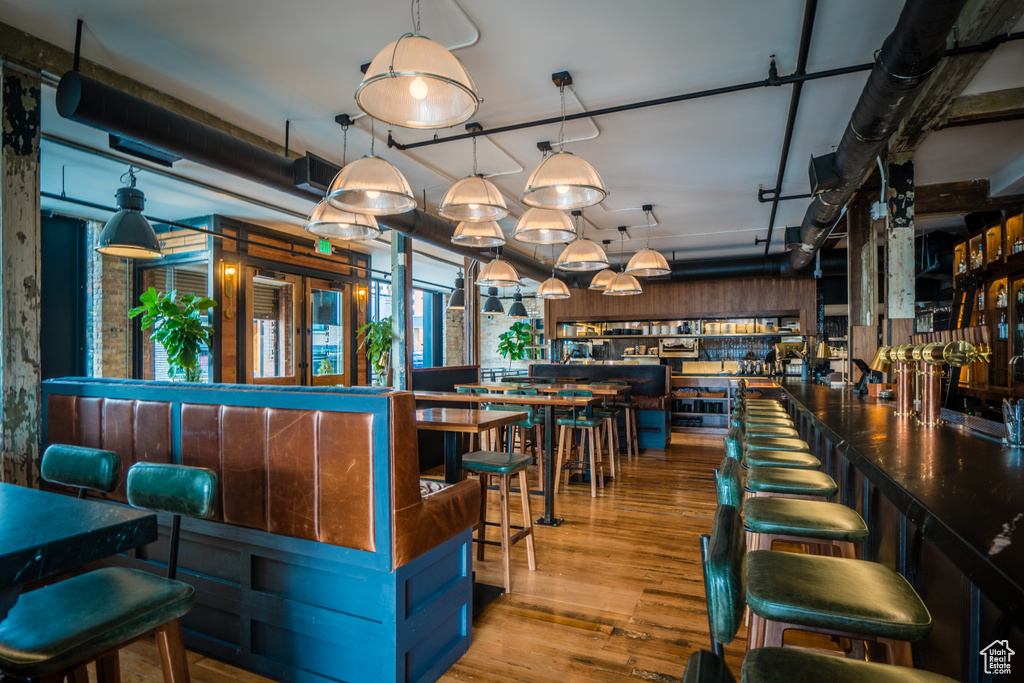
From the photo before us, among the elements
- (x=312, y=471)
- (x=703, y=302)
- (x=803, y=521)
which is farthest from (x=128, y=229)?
(x=703, y=302)

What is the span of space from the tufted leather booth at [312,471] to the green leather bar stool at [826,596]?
1.26m

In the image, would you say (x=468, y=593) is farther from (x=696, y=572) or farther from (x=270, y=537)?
(x=696, y=572)

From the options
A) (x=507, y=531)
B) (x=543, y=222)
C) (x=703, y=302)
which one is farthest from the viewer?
(x=703, y=302)

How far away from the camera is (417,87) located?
2.44 metres

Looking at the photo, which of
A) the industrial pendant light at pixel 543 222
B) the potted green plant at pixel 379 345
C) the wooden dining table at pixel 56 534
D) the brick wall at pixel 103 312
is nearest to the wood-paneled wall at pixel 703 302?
the potted green plant at pixel 379 345

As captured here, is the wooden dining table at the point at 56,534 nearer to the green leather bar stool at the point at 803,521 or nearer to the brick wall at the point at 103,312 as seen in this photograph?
the green leather bar stool at the point at 803,521

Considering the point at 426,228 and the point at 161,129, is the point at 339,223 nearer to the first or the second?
the point at 161,129

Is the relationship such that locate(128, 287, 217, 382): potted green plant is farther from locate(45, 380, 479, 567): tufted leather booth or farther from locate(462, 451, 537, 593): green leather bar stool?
locate(462, 451, 537, 593): green leather bar stool

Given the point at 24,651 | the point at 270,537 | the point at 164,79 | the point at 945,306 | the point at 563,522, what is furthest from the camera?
the point at 945,306

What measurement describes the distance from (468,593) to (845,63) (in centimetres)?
410

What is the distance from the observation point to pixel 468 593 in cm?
265

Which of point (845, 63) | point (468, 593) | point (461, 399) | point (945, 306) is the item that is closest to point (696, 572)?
point (468, 593)

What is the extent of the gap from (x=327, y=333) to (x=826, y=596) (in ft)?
30.2

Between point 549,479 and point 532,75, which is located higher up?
point 532,75
